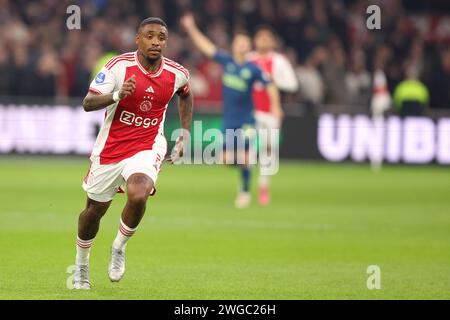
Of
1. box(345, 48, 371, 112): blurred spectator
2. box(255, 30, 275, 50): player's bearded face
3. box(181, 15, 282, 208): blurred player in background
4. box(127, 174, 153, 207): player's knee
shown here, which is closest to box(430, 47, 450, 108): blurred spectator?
box(345, 48, 371, 112): blurred spectator

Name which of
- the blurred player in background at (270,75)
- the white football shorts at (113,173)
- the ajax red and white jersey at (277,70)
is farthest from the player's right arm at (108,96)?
the ajax red and white jersey at (277,70)

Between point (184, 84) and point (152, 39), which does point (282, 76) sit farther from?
point (152, 39)

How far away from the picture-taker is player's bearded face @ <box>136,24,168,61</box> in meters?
8.80

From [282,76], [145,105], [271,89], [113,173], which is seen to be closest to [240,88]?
[271,89]

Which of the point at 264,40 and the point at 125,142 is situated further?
the point at 264,40

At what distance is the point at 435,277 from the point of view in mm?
10180

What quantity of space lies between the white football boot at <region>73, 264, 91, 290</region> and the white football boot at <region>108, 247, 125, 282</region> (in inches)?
7.5

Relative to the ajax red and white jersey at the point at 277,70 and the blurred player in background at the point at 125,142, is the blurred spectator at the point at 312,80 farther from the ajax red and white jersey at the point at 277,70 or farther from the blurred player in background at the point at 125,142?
the blurred player in background at the point at 125,142

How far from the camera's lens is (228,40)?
2586cm

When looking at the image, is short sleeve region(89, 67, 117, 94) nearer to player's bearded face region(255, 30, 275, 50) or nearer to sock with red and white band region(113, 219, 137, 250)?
sock with red and white band region(113, 219, 137, 250)

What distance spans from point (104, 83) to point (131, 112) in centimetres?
36
